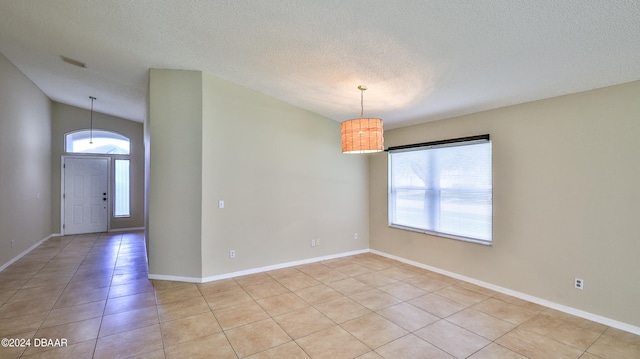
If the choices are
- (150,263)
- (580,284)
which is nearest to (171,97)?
(150,263)

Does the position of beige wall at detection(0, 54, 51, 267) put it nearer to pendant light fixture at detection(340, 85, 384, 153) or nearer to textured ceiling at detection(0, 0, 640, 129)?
textured ceiling at detection(0, 0, 640, 129)

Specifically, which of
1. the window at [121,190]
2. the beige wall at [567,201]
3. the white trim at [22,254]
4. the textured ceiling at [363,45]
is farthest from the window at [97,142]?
the beige wall at [567,201]

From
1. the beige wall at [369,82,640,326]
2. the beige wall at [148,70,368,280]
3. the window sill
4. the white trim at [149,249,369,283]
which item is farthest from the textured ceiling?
the white trim at [149,249,369,283]

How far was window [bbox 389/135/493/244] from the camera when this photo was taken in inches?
151

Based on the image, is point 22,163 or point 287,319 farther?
point 22,163

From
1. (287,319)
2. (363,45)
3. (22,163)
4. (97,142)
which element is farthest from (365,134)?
(97,142)

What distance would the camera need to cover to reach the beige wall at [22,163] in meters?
4.35

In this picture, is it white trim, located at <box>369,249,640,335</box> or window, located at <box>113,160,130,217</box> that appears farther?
window, located at <box>113,160,130,217</box>

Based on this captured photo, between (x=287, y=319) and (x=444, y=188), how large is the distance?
2927 millimetres

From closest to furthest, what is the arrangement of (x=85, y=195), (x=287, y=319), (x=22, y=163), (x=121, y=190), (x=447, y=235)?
(x=287, y=319)
(x=447, y=235)
(x=22, y=163)
(x=85, y=195)
(x=121, y=190)

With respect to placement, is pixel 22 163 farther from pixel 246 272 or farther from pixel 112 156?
pixel 246 272

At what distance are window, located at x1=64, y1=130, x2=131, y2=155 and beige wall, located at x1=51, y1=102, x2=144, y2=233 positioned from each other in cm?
13

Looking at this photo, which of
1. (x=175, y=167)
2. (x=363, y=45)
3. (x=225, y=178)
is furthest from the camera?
(x=225, y=178)

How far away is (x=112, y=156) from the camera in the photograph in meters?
7.61
